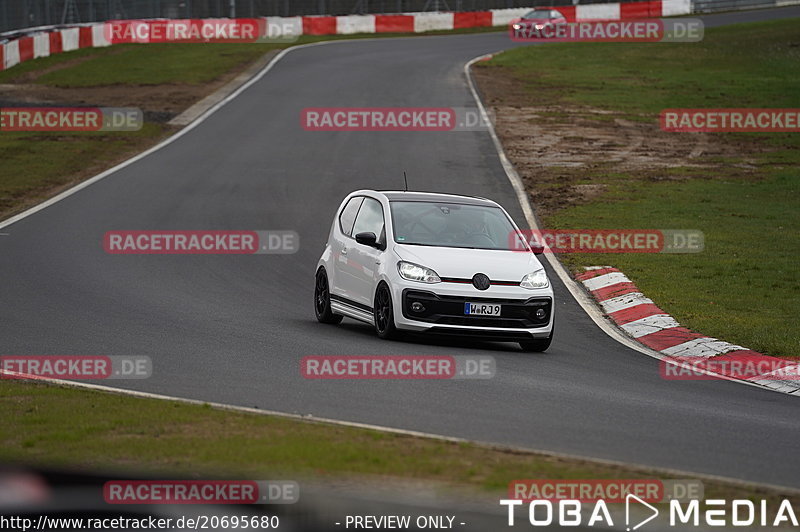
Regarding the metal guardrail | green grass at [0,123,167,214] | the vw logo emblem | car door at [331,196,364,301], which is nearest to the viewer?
the vw logo emblem

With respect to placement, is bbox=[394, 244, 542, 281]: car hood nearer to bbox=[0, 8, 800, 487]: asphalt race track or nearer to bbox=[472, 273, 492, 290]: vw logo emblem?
bbox=[472, 273, 492, 290]: vw logo emblem

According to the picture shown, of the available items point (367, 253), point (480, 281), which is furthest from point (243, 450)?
point (367, 253)

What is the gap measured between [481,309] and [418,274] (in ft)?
2.44

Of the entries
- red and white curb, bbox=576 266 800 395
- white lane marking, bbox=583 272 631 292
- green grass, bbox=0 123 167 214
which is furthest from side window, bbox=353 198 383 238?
green grass, bbox=0 123 167 214

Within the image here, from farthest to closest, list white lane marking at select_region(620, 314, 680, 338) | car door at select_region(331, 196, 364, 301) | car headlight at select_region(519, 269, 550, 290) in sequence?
white lane marking at select_region(620, 314, 680, 338)
car door at select_region(331, 196, 364, 301)
car headlight at select_region(519, 269, 550, 290)

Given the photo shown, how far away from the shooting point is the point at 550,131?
110 ft

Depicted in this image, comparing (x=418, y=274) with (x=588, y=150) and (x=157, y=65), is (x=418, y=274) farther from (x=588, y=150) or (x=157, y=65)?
(x=157, y=65)

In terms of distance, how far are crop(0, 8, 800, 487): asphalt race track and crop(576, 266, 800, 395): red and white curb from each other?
0.46m

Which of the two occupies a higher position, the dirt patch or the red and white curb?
the dirt patch

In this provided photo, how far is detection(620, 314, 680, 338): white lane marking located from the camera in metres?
14.4

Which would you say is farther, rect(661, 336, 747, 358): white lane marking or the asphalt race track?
rect(661, 336, 747, 358): white lane marking

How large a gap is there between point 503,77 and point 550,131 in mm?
10587

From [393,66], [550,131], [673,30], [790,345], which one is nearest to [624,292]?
[790,345]

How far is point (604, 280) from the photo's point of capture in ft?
57.1
